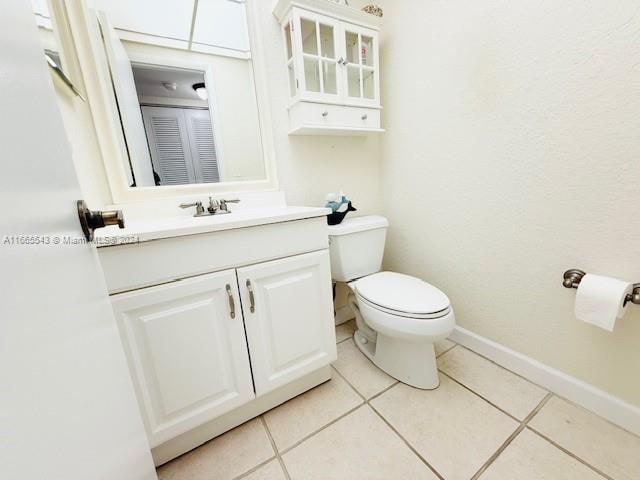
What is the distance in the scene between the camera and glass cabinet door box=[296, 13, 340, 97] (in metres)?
1.19

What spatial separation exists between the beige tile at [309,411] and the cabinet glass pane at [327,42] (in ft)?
5.13

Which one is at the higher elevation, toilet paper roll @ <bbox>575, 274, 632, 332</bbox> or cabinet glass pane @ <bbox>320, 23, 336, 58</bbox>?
cabinet glass pane @ <bbox>320, 23, 336, 58</bbox>

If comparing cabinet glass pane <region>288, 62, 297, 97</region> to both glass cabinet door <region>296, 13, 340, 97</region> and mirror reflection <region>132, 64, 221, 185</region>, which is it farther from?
mirror reflection <region>132, 64, 221, 185</region>

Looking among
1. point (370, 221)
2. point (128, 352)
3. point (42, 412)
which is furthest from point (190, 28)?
point (42, 412)

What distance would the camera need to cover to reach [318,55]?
121 cm

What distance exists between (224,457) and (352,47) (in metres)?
1.88

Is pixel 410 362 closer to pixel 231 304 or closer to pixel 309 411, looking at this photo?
pixel 309 411

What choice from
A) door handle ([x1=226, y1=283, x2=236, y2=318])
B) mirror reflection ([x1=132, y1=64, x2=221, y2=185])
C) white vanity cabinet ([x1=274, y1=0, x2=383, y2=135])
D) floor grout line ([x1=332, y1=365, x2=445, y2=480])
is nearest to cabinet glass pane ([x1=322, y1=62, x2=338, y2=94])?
white vanity cabinet ([x1=274, y1=0, x2=383, y2=135])

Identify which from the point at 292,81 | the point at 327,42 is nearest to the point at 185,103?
the point at 292,81

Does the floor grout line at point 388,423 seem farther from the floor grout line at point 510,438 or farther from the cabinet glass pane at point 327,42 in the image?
the cabinet glass pane at point 327,42

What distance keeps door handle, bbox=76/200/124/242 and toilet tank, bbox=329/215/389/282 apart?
0.93 m

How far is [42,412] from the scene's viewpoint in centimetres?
23

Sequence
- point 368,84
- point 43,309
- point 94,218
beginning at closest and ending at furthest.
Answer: point 43,309 → point 94,218 → point 368,84

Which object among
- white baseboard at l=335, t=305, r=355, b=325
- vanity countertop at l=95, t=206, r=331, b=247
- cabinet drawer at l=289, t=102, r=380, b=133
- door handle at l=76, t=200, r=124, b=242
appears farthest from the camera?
white baseboard at l=335, t=305, r=355, b=325
